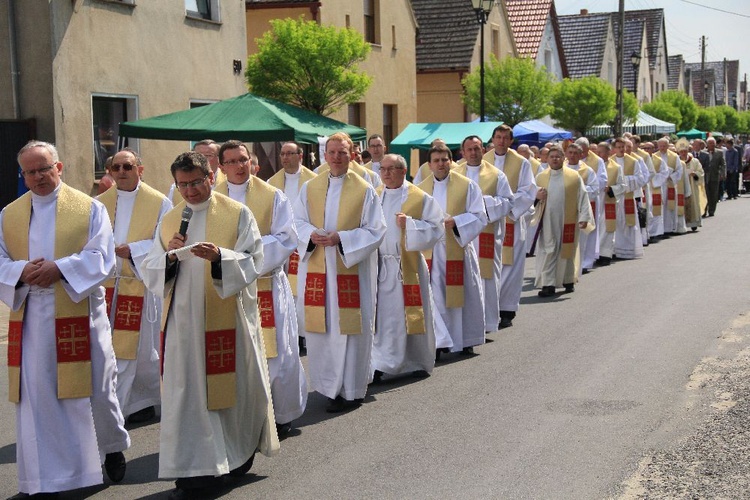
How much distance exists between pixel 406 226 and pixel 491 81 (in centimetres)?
2223

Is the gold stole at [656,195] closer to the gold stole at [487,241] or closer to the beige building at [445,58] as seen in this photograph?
the gold stole at [487,241]

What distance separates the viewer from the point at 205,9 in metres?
21.2

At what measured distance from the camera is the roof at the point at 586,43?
57.0 metres

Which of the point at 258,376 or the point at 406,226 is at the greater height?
the point at 406,226

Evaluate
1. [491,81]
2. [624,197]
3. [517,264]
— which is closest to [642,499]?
[517,264]

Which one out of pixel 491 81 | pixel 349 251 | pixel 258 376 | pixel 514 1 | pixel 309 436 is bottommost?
pixel 309 436

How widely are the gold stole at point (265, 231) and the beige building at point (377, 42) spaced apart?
18368 millimetres

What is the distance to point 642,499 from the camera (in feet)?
19.5

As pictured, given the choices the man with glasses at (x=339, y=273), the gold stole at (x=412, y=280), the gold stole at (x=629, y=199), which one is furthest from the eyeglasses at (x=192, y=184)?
the gold stole at (x=629, y=199)

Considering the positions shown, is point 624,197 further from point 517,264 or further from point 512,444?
point 512,444

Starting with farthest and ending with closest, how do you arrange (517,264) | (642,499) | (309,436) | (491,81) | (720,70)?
(720,70)
(491,81)
(517,264)
(309,436)
(642,499)

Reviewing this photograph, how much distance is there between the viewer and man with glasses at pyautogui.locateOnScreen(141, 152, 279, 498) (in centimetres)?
609

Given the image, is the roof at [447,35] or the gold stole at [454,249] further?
the roof at [447,35]

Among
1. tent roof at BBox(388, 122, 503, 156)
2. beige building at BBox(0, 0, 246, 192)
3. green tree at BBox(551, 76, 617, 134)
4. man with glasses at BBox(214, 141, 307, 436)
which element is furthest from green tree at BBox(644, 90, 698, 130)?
man with glasses at BBox(214, 141, 307, 436)
